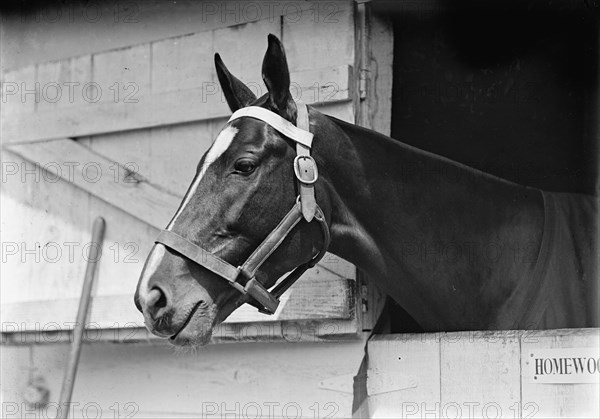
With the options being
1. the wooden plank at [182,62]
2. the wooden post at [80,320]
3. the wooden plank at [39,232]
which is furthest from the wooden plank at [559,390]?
the wooden plank at [39,232]

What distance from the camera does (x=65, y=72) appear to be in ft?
12.9

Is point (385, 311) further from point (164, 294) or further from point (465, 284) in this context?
point (164, 294)

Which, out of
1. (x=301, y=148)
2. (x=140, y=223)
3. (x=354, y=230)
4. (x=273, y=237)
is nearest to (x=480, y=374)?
(x=354, y=230)

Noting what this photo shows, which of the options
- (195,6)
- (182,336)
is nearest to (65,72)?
(195,6)

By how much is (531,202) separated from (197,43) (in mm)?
1460

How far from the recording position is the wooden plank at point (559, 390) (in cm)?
258

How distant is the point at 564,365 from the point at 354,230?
752 mm

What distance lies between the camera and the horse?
2539 millimetres

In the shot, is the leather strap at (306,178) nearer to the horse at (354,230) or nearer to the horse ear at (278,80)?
the horse at (354,230)

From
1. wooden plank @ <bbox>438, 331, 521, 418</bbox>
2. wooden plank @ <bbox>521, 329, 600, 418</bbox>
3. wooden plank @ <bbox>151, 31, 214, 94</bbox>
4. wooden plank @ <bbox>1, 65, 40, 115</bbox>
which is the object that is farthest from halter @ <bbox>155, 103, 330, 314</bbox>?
wooden plank @ <bbox>1, 65, 40, 115</bbox>

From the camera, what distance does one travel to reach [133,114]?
12.1ft

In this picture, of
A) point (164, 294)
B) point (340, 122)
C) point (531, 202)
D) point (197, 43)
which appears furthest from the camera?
point (197, 43)

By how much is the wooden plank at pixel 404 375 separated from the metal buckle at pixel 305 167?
70 cm

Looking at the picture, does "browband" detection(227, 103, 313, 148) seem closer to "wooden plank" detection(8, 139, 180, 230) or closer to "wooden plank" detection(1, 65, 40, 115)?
"wooden plank" detection(8, 139, 180, 230)
